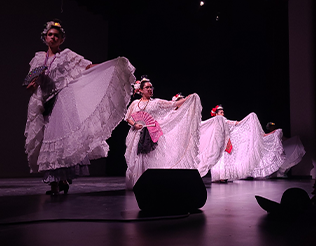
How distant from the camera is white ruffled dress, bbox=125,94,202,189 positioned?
458 centimetres

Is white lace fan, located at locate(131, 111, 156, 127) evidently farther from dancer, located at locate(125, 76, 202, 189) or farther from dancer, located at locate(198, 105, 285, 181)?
dancer, located at locate(198, 105, 285, 181)

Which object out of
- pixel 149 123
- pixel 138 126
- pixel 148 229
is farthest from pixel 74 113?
→ pixel 148 229

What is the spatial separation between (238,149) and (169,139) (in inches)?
101

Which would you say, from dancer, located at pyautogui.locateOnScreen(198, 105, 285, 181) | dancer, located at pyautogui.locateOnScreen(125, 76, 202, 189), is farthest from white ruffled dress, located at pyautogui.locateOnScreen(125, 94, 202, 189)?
dancer, located at pyautogui.locateOnScreen(198, 105, 285, 181)

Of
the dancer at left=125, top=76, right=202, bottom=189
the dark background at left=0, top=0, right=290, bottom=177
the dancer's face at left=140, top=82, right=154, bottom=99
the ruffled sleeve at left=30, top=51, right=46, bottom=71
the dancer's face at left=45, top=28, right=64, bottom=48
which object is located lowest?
the dancer at left=125, top=76, right=202, bottom=189

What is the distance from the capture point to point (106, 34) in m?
9.02

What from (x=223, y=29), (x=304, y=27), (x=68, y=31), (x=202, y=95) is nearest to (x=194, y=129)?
(x=202, y=95)

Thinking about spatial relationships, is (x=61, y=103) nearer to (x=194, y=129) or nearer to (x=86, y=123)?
(x=86, y=123)

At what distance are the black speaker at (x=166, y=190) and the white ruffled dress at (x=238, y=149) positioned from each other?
3.63 metres

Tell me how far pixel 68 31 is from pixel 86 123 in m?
5.60

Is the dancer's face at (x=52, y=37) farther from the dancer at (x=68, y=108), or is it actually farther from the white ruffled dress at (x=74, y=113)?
the white ruffled dress at (x=74, y=113)

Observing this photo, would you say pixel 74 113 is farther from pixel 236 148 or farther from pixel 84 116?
pixel 236 148

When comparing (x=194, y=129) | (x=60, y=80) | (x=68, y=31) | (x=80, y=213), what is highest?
(x=68, y=31)

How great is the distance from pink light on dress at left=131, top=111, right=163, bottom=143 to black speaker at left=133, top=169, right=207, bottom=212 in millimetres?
2304
